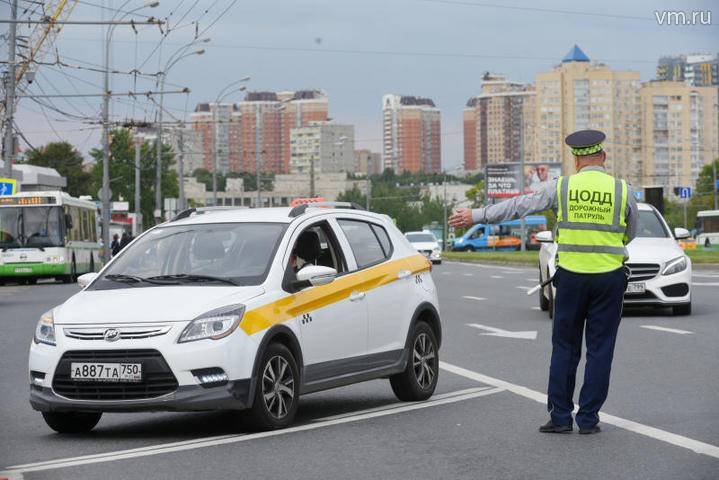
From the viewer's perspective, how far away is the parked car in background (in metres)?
58.7

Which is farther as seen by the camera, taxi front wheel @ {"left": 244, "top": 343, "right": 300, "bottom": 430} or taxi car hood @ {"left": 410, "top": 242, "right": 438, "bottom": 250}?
taxi car hood @ {"left": 410, "top": 242, "right": 438, "bottom": 250}

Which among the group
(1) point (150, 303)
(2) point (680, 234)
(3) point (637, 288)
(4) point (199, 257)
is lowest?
(3) point (637, 288)

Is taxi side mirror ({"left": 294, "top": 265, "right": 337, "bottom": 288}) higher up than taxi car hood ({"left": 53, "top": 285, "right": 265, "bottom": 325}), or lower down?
higher up

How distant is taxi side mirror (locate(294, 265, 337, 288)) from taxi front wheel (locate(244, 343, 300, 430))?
0.52 metres

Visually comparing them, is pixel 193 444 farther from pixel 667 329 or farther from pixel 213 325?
pixel 667 329

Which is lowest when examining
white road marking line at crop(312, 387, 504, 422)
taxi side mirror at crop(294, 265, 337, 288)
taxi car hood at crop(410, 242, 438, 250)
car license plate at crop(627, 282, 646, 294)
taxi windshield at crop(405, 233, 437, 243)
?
taxi car hood at crop(410, 242, 438, 250)

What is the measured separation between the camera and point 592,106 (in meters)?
149

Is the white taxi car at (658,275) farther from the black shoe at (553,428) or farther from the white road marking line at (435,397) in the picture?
the black shoe at (553,428)

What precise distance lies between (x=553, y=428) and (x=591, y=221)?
4.17 ft

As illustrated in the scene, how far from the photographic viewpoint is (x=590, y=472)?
25.3ft

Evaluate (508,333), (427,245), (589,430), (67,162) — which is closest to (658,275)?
(508,333)

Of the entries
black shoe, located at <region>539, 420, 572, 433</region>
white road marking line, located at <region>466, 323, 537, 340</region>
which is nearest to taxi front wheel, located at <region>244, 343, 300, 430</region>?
black shoe, located at <region>539, 420, 572, 433</region>

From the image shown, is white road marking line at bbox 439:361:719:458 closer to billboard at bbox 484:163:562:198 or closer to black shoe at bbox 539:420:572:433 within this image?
black shoe at bbox 539:420:572:433

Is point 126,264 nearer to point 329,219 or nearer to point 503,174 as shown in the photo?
point 329,219
